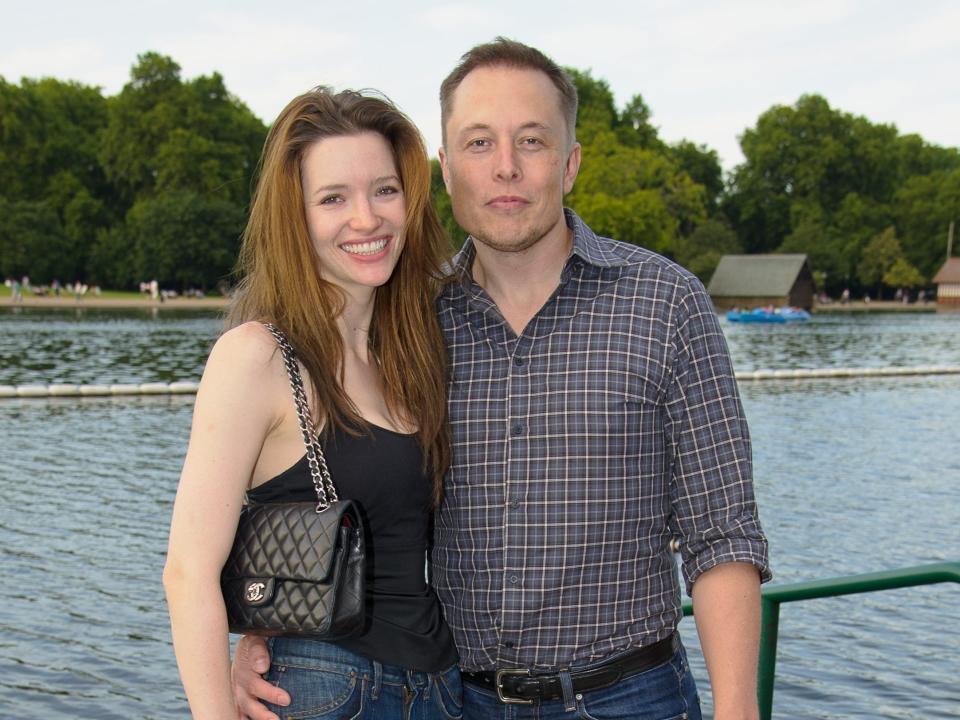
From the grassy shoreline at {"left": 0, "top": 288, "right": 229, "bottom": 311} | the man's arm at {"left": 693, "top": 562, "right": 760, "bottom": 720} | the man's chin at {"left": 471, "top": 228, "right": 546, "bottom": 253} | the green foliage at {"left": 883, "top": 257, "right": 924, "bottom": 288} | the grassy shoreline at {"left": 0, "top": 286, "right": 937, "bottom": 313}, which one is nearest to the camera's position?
the man's arm at {"left": 693, "top": 562, "right": 760, "bottom": 720}

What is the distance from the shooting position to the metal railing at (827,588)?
2.52 metres

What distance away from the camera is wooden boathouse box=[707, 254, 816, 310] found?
77750mm

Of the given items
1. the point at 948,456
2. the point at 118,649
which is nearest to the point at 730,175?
the point at 948,456

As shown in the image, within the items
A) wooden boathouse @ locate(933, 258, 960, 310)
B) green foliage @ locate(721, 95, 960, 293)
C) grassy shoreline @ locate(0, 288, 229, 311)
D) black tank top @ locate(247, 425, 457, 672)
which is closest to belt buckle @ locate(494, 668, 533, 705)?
black tank top @ locate(247, 425, 457, 672)

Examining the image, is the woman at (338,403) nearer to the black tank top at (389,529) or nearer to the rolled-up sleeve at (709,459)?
the black tank top at (389,529)

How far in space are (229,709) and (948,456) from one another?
19.7 m

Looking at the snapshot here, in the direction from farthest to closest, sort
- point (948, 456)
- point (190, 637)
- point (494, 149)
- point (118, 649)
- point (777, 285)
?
point (777, 285) < point (948, 456) < point (118, 649) < point (494, 149) < point (190, 637)

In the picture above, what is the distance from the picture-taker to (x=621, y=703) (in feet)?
7.97

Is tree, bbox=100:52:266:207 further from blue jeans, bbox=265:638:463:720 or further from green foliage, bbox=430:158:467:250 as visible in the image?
blue jeans, bbox=265:638:463:720

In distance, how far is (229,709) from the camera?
211 cm

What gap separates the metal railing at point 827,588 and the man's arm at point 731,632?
230 mm

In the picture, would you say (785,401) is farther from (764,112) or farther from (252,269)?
(764,112)

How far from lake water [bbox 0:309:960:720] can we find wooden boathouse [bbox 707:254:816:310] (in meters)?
48.0

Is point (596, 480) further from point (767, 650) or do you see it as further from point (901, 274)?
point (901, 274)
